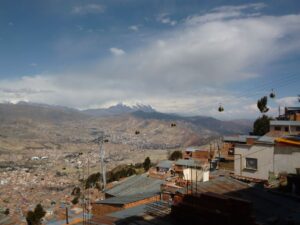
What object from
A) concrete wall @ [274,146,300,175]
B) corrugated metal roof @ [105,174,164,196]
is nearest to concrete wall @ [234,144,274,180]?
concrete wall @ [274,146,300,175]

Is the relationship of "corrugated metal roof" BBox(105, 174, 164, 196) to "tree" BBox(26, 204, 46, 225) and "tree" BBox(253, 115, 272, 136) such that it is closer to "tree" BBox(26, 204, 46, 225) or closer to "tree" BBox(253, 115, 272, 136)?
"tree" BBox(26, 204, 46, 225)

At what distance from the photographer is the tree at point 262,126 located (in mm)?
47256

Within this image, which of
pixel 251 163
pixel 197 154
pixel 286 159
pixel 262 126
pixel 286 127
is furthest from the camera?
pixel 262 126

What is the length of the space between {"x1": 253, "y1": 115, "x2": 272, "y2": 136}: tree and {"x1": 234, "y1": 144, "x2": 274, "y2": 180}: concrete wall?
2232 centimetres

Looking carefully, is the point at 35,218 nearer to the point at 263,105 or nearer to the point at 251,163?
the point at 251,163

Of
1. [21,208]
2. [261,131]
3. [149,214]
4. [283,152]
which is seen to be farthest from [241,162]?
[21,208]

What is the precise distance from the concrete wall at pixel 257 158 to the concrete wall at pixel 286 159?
360 mm

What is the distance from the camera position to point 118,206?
19750 mm

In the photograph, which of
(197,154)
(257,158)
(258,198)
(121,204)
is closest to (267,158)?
(257,158)

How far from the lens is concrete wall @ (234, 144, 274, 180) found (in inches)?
960

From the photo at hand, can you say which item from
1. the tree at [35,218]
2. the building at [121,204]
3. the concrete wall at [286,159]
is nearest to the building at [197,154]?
the tree at [35,218]

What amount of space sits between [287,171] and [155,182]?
33.9 ft

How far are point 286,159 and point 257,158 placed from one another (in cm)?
215

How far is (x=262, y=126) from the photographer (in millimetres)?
47812
